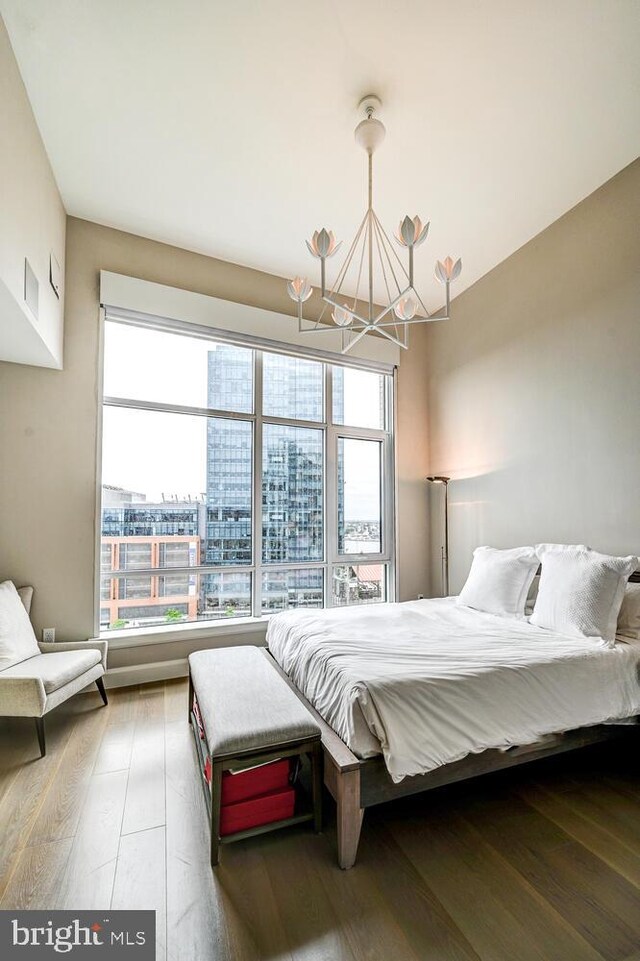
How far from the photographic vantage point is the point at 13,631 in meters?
2.59

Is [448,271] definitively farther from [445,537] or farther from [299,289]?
[445,537]

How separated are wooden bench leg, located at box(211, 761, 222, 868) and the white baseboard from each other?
1914 millimetres

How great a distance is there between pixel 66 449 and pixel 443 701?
2963mm

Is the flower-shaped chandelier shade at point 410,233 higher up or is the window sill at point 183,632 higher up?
the flower-shaped chandelier shade at point 410,233

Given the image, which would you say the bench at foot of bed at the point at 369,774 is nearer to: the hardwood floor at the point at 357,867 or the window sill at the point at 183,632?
the hardwood floor at the point at 357,867

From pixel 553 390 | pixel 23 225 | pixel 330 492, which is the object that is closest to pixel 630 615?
pixel 553 390

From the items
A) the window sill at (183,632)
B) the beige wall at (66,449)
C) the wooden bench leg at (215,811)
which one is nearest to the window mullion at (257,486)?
the window sill at (183,632)

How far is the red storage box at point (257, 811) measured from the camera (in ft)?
5.49

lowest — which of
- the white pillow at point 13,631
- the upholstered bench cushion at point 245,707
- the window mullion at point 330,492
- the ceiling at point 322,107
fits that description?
the upholstered bench cushion at point 245,707

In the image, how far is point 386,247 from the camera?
3.62m

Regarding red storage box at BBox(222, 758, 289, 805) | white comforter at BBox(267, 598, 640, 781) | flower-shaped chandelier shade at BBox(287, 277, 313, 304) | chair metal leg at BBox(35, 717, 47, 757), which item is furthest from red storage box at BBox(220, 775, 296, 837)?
flower-shaped chandelier shade at BBox(287, 277, 313, 304)

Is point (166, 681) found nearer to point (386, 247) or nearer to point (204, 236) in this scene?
point (204, 236)

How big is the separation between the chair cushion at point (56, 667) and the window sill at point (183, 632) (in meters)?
0.42

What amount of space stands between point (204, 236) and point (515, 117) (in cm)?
228
